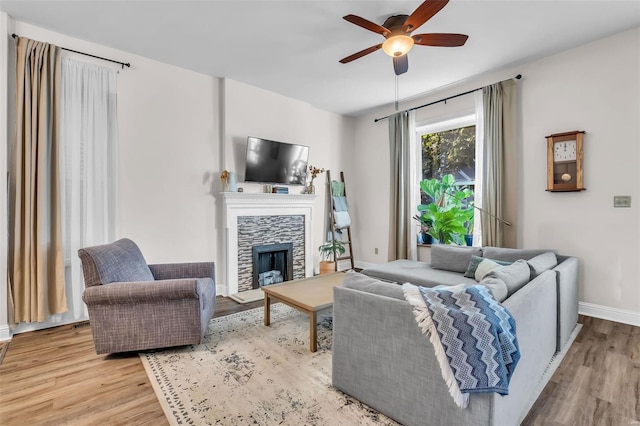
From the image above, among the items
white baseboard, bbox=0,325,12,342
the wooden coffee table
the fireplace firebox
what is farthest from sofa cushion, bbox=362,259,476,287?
white baseboard, bbox=0,325,12,342

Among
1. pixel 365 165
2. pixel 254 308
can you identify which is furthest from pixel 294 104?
pixel 254 308

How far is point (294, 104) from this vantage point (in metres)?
4.75

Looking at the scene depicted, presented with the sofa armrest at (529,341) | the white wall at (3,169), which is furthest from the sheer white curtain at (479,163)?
the white wall at (3,169)

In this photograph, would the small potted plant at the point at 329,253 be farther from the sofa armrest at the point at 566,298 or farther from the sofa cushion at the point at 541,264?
the sofa armrest at the point at 566,298

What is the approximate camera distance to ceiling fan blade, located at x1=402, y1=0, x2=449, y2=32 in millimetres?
2018

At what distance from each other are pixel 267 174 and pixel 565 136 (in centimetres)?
361

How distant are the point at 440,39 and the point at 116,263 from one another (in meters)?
3.19

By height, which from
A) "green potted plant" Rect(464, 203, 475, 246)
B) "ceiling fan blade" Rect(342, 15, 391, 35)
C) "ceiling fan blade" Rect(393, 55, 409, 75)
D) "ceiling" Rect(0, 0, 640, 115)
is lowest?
"green potted plant" Rect(464, 203, 475, 246)

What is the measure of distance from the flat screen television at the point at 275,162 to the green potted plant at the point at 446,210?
189 centimetres

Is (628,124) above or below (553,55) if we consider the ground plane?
below

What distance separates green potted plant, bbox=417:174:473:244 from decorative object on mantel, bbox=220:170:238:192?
106 inches

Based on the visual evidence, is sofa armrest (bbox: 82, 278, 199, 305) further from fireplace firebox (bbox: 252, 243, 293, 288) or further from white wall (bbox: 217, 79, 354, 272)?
white wall (bbox: 217, 79, 354, 272)

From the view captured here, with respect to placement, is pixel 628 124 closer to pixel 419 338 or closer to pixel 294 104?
A: pixel 419 338

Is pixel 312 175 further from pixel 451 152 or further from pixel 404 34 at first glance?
pixel 404 34
